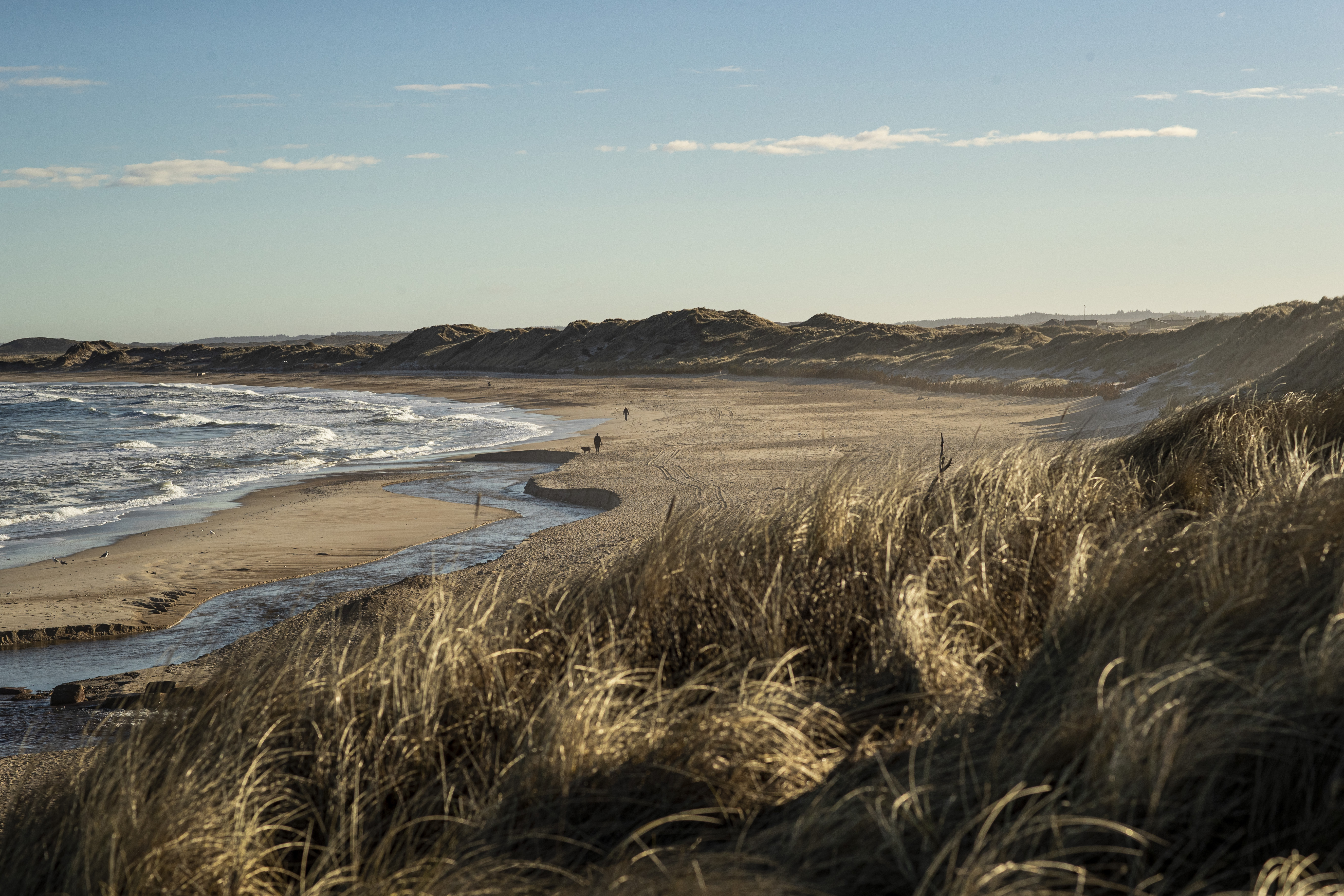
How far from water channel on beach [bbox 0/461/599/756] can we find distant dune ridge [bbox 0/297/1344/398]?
1027 centimetres

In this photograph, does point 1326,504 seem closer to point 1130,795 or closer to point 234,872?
point 1130,795

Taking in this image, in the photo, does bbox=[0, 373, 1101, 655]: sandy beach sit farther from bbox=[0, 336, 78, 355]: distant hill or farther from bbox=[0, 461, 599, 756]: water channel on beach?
bbox=[0, 336, 78, 355]: distant hill

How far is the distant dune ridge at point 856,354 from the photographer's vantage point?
23.8 meters

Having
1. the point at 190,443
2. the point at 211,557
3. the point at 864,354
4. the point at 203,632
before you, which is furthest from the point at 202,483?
the point at 864,354

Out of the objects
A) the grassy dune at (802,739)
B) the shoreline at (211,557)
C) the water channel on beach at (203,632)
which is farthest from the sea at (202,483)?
the grassy dune at (802,739)

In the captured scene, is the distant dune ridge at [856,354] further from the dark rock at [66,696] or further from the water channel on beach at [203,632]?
the dark rock at [66,696]

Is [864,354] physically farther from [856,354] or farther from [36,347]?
[36,347]

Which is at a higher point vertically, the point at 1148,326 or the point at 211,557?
the point at 1148,326

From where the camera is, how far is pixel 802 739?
314cm

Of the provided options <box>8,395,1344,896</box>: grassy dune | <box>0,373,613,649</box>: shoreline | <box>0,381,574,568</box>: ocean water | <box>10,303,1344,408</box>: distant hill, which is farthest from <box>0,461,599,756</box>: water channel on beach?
<box>10,303,1344,408</box>: distant hill

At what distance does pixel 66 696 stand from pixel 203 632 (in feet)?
5.91

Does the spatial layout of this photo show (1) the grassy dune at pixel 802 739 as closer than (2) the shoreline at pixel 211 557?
Yes

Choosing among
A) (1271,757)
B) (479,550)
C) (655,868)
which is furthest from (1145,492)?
(479,550)

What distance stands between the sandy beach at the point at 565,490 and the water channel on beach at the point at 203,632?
33cm
